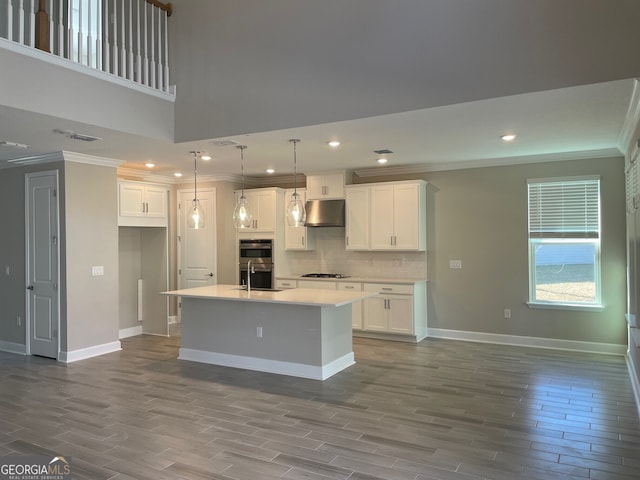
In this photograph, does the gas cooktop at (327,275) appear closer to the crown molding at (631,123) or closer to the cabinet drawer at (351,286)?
the cabinet drawer at (351,286)

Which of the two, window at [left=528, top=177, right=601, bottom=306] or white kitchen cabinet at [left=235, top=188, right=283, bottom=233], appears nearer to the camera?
window at [left=528, top=177, right=601, bottom=306]

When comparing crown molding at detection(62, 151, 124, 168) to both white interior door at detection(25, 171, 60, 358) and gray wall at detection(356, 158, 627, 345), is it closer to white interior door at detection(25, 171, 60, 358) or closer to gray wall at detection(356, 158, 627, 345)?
white interior door at detection(25, 171, 60, 358)

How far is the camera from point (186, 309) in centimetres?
604

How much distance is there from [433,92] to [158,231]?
5.29 meters

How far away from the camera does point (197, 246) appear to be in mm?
8164

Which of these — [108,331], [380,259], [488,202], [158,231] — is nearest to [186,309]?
[108,331]

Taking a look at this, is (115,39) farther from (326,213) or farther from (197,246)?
(197,246)

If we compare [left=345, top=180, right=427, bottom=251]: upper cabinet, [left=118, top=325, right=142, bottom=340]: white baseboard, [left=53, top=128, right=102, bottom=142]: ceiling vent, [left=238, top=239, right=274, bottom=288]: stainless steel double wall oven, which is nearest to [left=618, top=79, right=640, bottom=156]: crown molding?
[left=345, top=180, right=427, bottom=251]: upper cabinet

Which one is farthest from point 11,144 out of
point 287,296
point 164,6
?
point 287,296

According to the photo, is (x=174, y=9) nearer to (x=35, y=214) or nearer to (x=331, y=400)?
(x=35, y=214)

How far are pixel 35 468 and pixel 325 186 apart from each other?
544 cm

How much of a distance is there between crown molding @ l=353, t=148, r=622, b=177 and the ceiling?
0.02 meters

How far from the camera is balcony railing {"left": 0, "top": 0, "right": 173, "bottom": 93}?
4.18m

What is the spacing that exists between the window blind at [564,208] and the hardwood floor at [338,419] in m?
1.63
